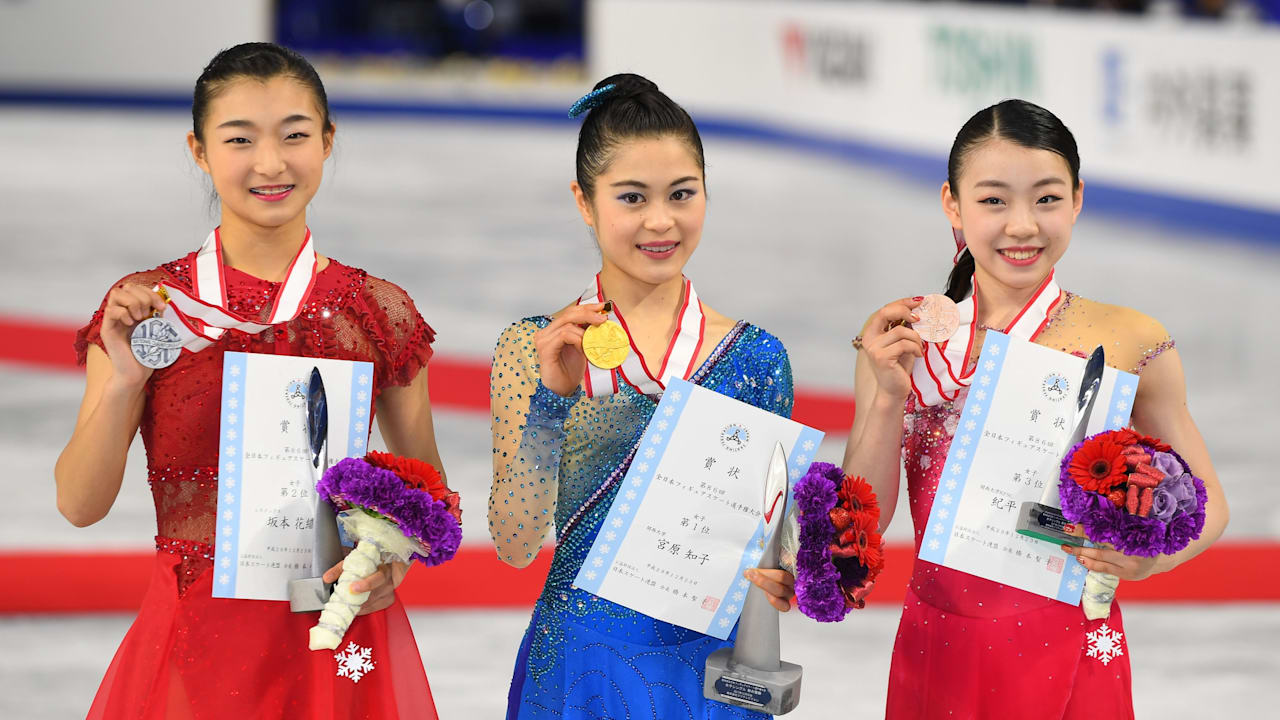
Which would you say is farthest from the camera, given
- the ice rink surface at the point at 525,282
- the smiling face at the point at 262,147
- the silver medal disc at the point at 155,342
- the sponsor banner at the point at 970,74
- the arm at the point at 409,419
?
the sponsor banner at the point at 970,74

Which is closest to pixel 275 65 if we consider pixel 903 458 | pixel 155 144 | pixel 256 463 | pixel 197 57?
pixel 256 463

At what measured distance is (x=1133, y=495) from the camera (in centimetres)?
177

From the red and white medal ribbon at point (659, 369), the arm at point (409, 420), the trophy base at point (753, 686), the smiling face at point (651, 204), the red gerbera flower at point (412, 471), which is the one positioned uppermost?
the smiling face at point (651, 204)

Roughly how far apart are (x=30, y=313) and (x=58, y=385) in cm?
128

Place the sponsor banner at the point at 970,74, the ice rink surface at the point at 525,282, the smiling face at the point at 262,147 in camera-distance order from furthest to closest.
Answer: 1. the sponsor banner at the point at 970,74
2. the ice rink surface at the point at 525,282
3. the smiling face at the point at 262,147

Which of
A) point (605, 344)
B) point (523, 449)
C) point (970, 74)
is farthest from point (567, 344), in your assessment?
point (970, 74)

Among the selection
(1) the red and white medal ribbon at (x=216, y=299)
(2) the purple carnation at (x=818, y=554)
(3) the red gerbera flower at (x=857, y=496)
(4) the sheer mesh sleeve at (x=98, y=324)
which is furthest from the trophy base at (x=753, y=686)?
(4) the sheer mesh sleeve at (x=98, y=324)

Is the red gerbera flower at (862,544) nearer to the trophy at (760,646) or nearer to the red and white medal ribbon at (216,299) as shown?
the trophy at (760,646)

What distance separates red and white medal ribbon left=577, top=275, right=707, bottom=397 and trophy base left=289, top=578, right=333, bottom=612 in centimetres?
41

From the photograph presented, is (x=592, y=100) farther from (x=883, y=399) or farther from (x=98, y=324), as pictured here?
(x=98, y=324)

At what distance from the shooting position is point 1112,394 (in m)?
1.92

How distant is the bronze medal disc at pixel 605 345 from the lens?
191cm

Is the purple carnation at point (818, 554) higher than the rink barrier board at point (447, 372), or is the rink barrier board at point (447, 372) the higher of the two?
the rink barrier board at point (447, 372)

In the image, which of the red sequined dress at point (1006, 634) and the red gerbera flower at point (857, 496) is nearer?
the red gerbera flower at point (857, 496)
